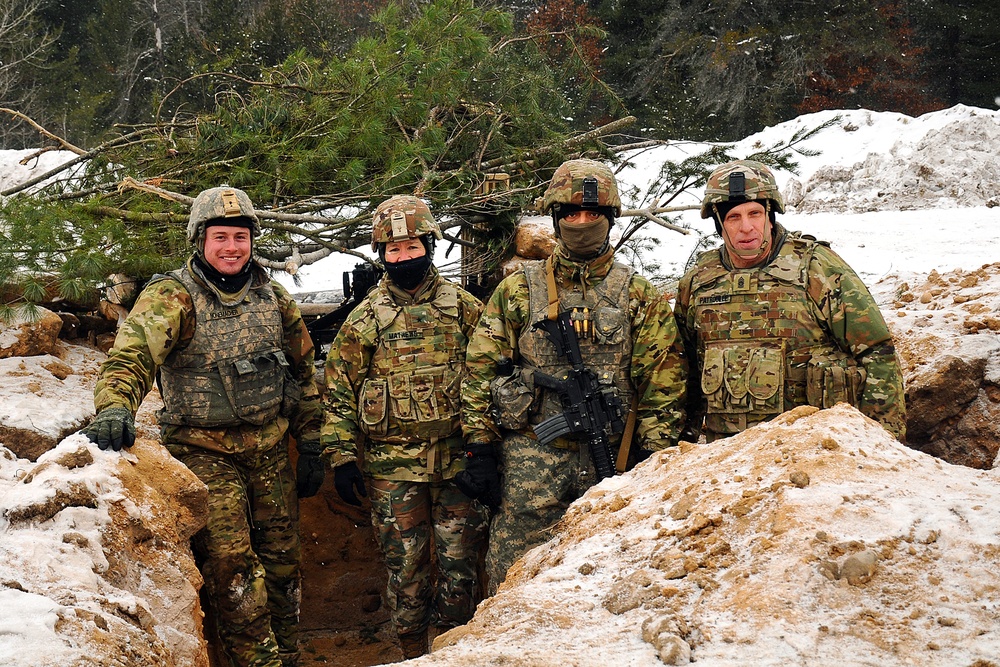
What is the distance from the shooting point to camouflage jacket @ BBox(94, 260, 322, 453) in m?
3.88

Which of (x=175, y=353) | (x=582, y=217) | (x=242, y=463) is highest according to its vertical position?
(x=582, y=217)

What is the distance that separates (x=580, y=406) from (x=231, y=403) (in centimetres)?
166

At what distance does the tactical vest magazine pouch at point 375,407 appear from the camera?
4355mm

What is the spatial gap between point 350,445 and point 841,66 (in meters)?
16.8

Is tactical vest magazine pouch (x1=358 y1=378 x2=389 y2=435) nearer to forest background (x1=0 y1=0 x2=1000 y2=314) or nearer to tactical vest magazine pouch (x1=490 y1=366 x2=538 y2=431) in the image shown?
tactical vest magazine pouch (x1=490 y1=366 x2=538 y2=431)

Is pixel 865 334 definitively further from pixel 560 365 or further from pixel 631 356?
pixel 560 365

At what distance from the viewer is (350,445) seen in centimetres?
442

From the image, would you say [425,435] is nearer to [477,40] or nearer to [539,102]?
[477,40]

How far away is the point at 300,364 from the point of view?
4.66m

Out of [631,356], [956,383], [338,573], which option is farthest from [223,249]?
[956,383]

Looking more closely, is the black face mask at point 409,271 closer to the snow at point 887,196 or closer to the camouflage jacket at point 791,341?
the camouflage jacket at point 791,341

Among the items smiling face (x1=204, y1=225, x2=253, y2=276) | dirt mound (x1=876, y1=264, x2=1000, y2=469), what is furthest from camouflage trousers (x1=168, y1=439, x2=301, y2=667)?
dirt mound (x1=876, y1=264, x2=1000, y2=469)

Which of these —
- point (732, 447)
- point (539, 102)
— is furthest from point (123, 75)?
point (732, 447)

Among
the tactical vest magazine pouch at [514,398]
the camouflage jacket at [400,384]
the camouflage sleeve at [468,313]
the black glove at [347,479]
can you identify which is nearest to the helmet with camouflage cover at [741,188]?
the tactical vest magazine pouch at [514,398]
